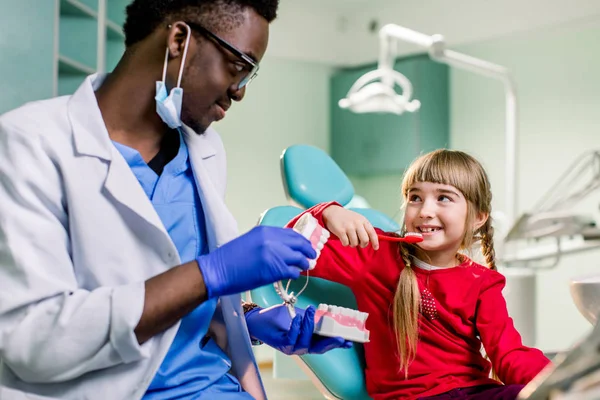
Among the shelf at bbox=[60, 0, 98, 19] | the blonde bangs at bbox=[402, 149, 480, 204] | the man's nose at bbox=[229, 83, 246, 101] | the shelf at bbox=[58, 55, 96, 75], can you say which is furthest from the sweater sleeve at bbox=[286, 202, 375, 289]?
the shelf at bbox=[60, 0, 98, 19]

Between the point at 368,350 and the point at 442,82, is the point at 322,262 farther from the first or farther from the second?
the point at 442,82

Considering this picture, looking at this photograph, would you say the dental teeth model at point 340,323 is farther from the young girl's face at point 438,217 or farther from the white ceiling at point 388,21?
the white ceiling at point 388,21

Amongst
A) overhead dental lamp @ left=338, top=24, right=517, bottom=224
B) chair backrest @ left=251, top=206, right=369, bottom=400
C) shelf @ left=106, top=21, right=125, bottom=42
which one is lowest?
chair backrest @ left=251, top=206, right=369, bottom=400

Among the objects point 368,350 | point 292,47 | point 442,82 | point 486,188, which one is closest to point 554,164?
point 442,82

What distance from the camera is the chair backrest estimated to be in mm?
1512

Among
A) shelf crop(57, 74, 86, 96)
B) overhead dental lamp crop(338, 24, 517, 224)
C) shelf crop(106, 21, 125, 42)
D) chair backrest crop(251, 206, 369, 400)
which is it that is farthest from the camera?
shelf crop(106, 21, 125, 42)

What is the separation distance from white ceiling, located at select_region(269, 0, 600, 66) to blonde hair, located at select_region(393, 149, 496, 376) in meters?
2.77

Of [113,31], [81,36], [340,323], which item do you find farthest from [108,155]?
[113,31]

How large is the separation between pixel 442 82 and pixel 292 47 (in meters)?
1.25

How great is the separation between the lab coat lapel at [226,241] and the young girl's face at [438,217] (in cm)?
53

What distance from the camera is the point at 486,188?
161 centimetres

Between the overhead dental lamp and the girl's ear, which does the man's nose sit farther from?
the overhead dental lamp

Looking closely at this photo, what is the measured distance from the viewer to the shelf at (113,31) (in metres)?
3.29

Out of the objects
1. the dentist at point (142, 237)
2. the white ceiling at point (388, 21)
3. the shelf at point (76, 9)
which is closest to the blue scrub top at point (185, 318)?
the dentist at point (142, 237)
